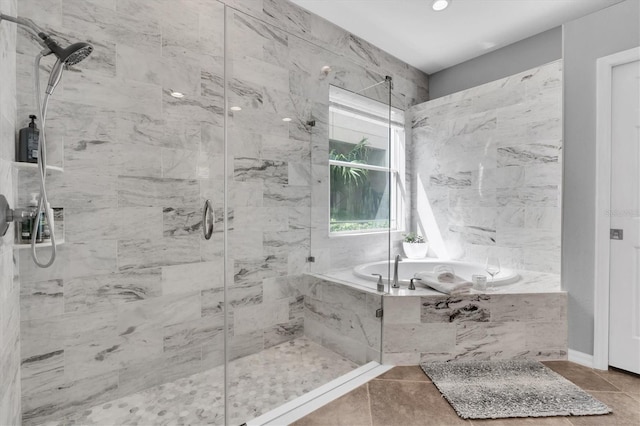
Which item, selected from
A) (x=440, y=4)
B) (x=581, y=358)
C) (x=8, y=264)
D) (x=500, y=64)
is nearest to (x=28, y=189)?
(x=8, y=264)

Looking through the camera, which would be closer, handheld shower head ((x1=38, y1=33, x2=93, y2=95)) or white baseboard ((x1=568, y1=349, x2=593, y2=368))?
handheld shower head ((x1=38, y1=33, x2=93, y2=95))

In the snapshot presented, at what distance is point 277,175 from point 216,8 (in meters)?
0.89

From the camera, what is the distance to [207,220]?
63.8 inches

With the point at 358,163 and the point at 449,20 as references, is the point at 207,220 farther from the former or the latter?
the point at 449,20

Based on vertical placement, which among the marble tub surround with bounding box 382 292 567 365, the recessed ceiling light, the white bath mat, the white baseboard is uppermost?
the recessed ceiling light

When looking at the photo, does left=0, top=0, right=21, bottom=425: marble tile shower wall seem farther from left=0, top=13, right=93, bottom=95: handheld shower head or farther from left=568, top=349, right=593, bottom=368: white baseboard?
left=568, top=349, right=593, bottom=368: white baseboard

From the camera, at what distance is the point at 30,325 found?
1381 millimetres

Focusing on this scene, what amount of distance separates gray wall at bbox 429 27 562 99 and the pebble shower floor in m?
3.17

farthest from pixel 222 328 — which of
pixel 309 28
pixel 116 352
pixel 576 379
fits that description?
pixel 309 28

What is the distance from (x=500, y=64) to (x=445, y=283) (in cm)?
241

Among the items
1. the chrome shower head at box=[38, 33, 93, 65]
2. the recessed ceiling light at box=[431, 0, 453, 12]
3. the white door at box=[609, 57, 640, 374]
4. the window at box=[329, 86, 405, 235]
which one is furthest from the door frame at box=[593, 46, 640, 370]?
the chrome shower head at box=[38, 33, 93, 65]

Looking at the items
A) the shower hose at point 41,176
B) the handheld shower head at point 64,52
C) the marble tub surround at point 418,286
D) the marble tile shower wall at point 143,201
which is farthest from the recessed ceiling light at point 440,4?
the shower hose at point 41,176

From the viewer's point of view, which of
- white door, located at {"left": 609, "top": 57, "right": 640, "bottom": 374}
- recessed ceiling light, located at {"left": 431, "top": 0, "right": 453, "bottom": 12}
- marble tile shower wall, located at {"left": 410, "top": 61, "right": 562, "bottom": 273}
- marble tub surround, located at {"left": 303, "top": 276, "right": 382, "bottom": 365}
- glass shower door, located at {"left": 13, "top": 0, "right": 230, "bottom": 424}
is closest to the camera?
glass shower door, located at {"left": 13, "top": 0, "right": 230, "bottom": 424}

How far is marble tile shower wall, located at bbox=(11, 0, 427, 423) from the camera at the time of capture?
1.44 metres
